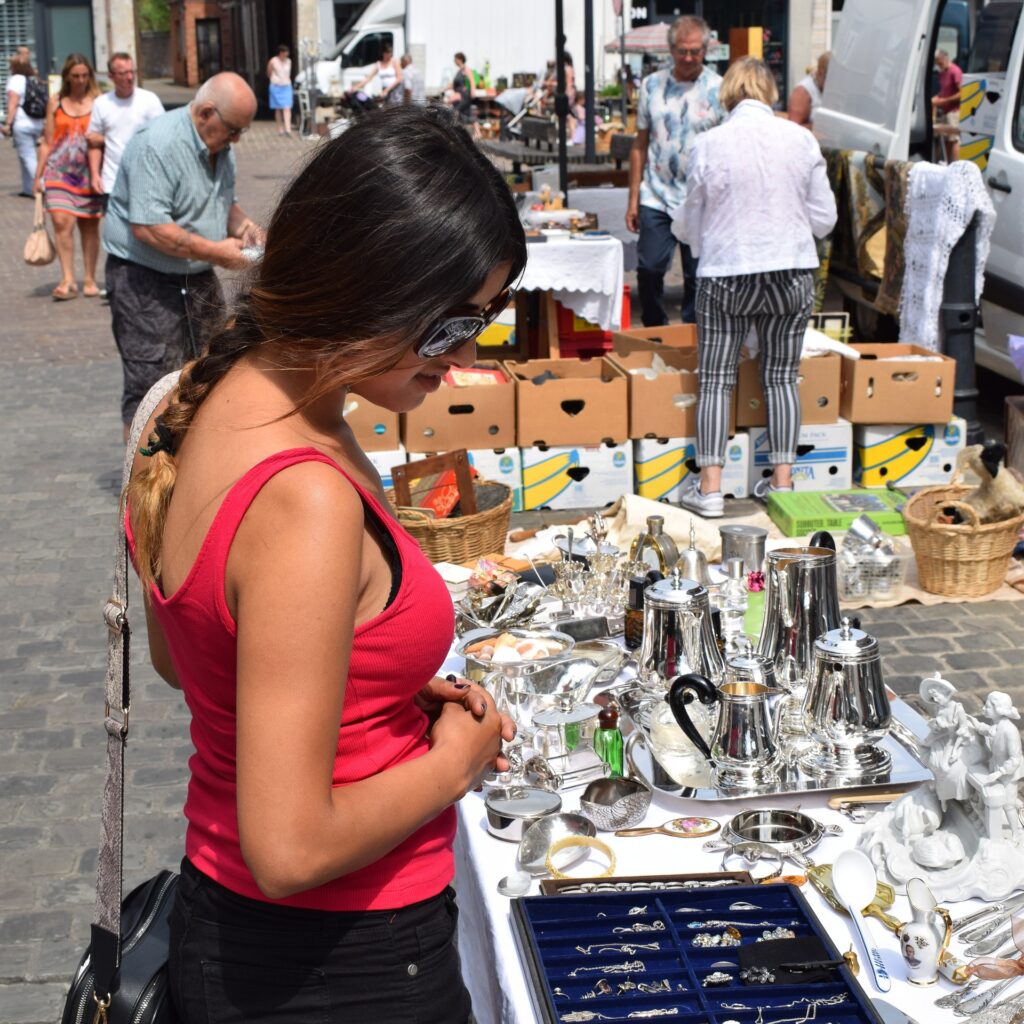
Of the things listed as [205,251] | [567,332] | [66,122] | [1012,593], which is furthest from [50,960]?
[66,122]

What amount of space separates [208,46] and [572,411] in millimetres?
52820

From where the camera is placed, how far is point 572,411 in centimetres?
650

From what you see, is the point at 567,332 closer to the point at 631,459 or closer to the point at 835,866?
the point at 631,459

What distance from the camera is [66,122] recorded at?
11023mm

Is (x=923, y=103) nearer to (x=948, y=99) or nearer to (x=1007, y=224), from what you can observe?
(x=1007, y=224)

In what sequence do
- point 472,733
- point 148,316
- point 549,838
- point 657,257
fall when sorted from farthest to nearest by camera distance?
point 657,257, point 148,316, point 549,838, point 472,733

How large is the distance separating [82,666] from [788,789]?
10.7ft

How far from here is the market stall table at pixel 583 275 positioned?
26.0 ft

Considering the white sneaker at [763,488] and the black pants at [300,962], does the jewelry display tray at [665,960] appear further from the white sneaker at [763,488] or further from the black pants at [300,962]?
the white sneaker at [763,488]

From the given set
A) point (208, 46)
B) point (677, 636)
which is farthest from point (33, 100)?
point (208, 46)

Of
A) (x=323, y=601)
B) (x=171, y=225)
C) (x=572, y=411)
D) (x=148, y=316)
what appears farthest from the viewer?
(x=572, y=411)

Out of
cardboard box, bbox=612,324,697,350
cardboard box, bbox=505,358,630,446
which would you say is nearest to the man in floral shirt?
cardboard box, bbox=612,324,697,350

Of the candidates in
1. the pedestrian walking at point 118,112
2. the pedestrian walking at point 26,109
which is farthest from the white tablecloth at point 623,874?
the pedestrian walking at point 26,109

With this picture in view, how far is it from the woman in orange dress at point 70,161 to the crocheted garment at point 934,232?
6.76 metres
